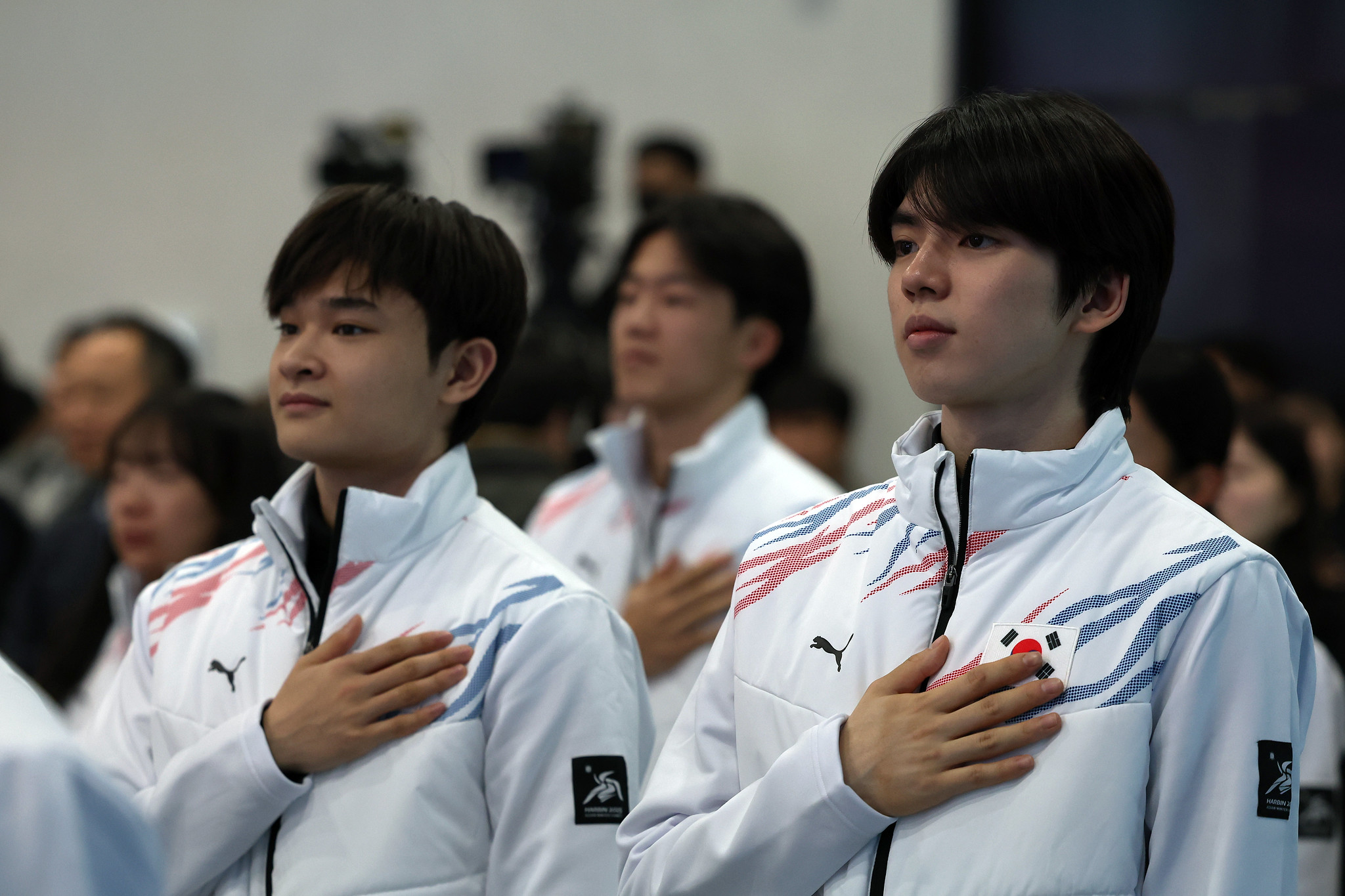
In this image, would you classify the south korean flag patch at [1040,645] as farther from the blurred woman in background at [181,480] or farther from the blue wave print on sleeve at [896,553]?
the blurred woman in background at [181,480]

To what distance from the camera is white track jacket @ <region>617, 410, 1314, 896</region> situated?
3.84ft

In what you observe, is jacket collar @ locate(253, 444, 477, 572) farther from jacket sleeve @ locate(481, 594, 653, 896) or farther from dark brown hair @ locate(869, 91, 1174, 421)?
dark brown hair @ locate(869, 91, 1174, 421)

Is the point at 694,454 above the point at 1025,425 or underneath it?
underneath

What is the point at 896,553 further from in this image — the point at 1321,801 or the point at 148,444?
the point at 148,444

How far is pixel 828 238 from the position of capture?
5688mm

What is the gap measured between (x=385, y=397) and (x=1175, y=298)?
173 inches

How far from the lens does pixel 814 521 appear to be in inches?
58.2

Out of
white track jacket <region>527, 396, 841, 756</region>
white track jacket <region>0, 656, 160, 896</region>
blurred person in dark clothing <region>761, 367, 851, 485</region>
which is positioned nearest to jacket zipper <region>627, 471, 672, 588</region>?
white track jacket <region>527, 396, 841, 756</region>

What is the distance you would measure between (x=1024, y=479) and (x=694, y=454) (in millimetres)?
1198

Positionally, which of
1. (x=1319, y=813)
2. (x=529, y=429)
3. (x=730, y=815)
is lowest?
(x=1319, y=813)

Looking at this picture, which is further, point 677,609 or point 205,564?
point 677,609

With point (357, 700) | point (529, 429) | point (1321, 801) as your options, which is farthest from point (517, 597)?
point (529, 429)

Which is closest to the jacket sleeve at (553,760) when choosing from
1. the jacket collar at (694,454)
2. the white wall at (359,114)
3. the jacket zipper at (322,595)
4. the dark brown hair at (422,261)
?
the jacket zipper at (322,595)

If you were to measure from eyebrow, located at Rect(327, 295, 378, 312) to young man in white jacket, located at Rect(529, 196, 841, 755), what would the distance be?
2.78 feet
